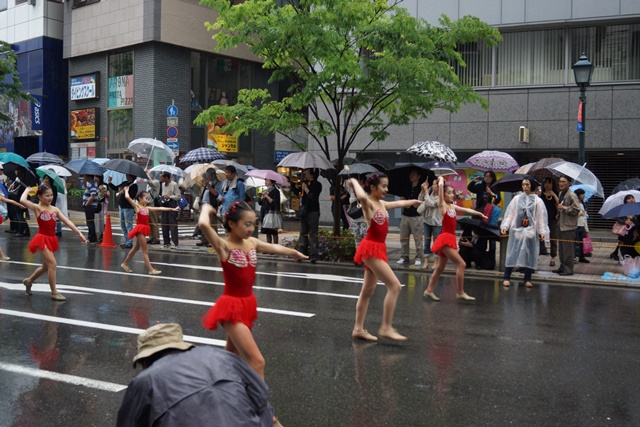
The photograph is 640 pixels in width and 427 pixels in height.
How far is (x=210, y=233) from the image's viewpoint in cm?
505

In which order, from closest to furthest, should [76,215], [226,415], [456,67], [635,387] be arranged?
[226,415] → [635,387] → [456,67] → [76,215]

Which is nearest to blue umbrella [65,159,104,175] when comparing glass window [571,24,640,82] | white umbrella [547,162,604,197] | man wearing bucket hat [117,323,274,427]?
white umbrella [547,162,604,197]

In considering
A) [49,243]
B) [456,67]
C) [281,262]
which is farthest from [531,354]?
[456,67]

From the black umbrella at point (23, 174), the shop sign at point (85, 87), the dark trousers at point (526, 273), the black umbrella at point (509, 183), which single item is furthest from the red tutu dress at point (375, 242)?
the shop sign at point (85, 87)

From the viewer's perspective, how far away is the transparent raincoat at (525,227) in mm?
11977

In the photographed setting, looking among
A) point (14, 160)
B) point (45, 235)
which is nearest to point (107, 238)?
point (14, 160)

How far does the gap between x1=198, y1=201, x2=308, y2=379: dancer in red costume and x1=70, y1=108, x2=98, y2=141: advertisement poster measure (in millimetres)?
31723

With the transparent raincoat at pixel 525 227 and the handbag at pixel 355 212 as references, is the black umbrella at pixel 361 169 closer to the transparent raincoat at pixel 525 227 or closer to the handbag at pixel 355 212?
the handbag at pixel 355 212

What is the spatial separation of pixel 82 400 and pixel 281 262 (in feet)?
34.4

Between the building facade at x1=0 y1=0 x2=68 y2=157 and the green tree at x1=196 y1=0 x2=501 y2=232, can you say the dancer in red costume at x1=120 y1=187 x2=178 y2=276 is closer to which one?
the green tree at x1=196 y1=0 x2=501 y2=232

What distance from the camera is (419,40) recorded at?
15.2 metres

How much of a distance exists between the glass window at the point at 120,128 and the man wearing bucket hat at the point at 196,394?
3253 centimetres

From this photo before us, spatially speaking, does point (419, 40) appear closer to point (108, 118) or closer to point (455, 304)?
point (455, 304)

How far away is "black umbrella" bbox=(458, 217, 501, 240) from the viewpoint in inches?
564
